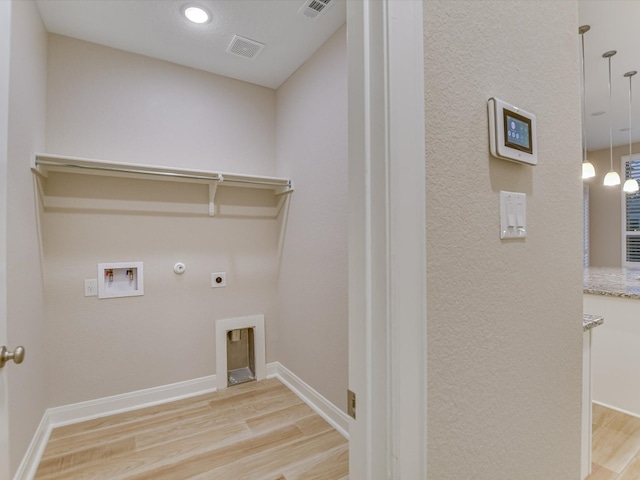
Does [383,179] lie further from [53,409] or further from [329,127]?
[53,409]

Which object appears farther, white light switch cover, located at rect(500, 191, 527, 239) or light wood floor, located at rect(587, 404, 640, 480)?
light wood floor, located at rect(587, 404, 640, 480)

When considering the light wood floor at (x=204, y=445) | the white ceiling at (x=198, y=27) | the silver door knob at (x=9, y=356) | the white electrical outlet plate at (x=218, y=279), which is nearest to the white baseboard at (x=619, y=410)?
the light wood floor at (x=204, y=445)

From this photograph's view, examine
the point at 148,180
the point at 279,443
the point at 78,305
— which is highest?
the point at 148,180

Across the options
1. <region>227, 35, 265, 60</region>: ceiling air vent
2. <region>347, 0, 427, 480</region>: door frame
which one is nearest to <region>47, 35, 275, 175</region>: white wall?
<region>227, 35, 265, 60</region>: ceiling air vent

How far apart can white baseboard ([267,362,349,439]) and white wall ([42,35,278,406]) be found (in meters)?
0.16

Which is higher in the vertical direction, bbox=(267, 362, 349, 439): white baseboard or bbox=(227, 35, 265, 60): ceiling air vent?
bbox=(227, 35, 265, 60): ceiling air vent

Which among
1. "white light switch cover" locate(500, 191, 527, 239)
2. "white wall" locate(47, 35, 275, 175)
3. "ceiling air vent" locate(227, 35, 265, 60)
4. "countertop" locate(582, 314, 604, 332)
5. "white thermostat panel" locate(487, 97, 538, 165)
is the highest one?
"ceiling air vent" locate(227, 35, 265, 60)

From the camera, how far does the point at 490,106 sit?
2.54 feet

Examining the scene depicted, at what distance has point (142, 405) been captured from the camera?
7.72ft

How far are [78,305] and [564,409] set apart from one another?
8.99 feet

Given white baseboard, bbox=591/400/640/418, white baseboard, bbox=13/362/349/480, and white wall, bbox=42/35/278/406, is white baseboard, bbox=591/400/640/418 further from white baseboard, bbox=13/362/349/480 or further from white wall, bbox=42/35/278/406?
white wall, bbox=42/35/278/406

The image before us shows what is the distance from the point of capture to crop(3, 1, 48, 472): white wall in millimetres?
1461

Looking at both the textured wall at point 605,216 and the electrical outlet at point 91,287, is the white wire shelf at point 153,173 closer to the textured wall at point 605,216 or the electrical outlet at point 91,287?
the electrical outlet at point 91,287

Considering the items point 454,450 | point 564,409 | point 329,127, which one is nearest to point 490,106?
point 454,450
